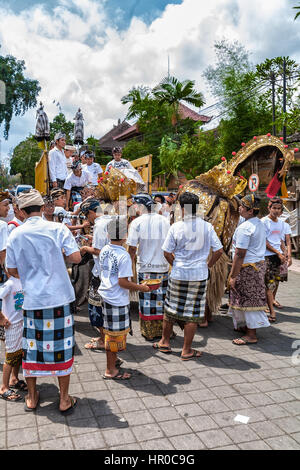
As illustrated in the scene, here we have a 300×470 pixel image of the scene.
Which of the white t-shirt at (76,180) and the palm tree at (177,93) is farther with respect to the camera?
the palm tree at (177,93)

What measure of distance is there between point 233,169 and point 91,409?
483 cm

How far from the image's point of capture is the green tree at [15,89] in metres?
28.5

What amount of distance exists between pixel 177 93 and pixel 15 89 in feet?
42.6

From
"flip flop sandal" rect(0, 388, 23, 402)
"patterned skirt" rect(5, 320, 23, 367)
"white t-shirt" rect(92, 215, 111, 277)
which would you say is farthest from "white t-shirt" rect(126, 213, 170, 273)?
"flip flop sandal" rect(0, 388, 23, 402)

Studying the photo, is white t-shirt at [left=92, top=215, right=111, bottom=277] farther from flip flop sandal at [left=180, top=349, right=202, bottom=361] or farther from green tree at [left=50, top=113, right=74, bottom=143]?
green tree at [left=50, top=113, right=74, bottom=143]

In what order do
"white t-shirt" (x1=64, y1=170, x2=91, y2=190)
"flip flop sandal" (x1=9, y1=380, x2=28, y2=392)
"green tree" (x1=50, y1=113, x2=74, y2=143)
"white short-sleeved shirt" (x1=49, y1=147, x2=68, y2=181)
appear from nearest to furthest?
"flip flop sandal" (x1=9, y1=380, x2=28, y2=392) < "white t-shirt" (x1=64, y1=170, x2=91, y2=190) < "white short-sleeved shirt" (x1=49, y1=147, x2=68, y2=181) < "green tree" (x1=50, y1=113, x2=74, y2=143)

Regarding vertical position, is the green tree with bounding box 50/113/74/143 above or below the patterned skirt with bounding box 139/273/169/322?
above

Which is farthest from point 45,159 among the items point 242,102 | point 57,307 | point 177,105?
point 177,105

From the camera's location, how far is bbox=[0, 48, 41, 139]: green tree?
1122 inches

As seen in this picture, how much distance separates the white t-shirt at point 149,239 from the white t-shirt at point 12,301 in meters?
1.70

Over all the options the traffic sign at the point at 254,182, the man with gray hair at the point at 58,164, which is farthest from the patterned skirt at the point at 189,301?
the man with gray hair at the point at 58,164

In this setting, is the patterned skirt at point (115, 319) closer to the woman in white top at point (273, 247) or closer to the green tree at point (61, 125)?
the woman in white top at point (273, 247)

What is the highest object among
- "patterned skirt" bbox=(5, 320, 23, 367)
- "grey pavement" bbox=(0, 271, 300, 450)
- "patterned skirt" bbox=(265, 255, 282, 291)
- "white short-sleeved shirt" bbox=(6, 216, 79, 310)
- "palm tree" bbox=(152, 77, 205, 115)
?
"palm tree" bbox=(152, 77, 205, 115)

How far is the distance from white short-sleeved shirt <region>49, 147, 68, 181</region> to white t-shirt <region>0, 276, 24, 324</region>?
189 inches
